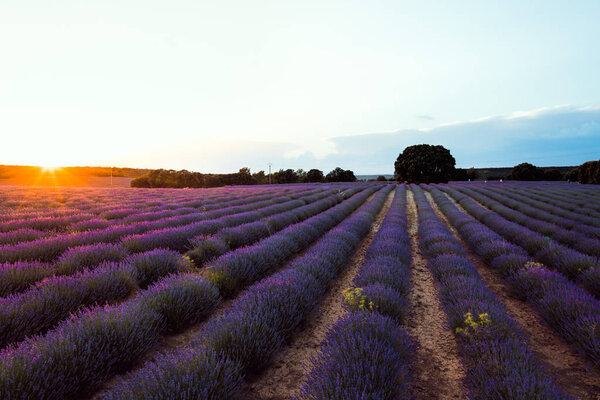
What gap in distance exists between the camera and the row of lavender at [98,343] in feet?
5.01

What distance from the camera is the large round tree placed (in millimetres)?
38469

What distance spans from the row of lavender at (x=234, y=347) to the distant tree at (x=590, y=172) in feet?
176

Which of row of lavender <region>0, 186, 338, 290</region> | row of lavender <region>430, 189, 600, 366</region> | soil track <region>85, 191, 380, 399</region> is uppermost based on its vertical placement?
row of lavender <region>0, 186, 338, 290</region>

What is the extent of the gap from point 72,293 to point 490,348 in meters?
3.83

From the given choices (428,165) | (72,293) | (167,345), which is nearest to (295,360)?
(167,345)

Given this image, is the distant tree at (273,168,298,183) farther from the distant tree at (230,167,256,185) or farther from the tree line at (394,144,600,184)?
the tree line at (394,144,600,184)

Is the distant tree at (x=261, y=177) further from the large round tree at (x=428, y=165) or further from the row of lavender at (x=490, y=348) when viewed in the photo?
the row of lavender at (x=490, y=348)

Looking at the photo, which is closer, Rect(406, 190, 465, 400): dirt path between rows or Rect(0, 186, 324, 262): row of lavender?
Rect(406, 190, 465, 400): dirt path between rows

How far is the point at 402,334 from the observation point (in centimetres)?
220

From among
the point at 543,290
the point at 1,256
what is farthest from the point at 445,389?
the point at 1,256

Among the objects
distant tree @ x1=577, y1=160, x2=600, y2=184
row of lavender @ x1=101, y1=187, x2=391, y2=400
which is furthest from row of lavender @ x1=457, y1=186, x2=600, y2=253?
distant tree @ x1=577, y1=160, x2=600, y2=184

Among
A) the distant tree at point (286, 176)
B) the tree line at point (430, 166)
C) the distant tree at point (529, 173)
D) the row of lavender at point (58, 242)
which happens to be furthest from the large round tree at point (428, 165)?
the row of lavender at point (58, 242)

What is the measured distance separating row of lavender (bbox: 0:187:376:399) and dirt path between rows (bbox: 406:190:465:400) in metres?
1.63

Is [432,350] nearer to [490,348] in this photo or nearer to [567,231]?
[490,348]
